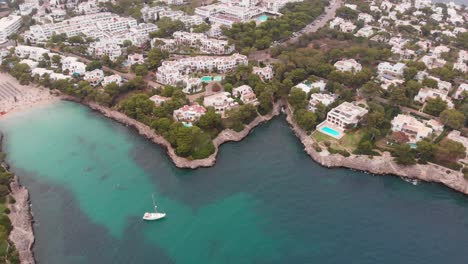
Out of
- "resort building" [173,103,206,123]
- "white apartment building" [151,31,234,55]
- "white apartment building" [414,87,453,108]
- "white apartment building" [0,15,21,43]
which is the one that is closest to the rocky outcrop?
"resort building" [173,103,206,123]

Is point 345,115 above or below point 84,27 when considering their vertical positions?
above

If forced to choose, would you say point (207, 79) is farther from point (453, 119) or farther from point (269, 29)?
point (453, 119)

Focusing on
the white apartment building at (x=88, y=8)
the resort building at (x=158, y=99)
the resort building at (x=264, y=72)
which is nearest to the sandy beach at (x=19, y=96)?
the resort building at (x=158, y=99)

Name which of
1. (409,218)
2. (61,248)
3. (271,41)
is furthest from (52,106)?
(409,218)

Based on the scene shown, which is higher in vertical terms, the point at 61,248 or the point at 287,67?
the point at 287,67

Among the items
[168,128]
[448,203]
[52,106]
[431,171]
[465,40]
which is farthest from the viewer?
[465,40]

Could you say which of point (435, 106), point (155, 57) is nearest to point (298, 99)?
point (435, 106)

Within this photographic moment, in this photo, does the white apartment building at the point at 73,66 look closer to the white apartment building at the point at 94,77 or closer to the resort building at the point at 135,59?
the white apartment building at the point at 94,77

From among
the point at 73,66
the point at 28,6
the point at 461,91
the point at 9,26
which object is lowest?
the point at 73,66

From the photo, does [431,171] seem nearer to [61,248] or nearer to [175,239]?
[175,239]
